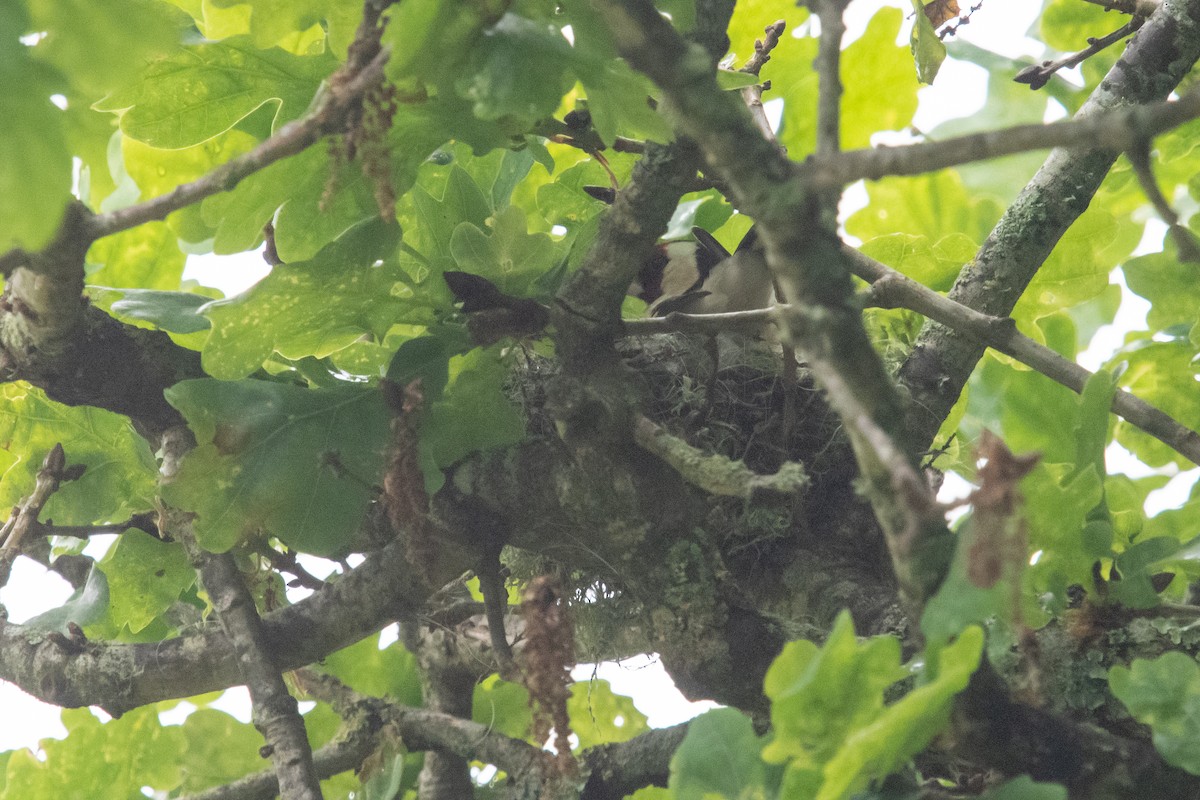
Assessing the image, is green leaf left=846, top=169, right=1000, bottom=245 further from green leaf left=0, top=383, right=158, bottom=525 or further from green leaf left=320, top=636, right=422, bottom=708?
green leaf left=0, top=383, right=158, bottom=525

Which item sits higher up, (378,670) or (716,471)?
(378,670)

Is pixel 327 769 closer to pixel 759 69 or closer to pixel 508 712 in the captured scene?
pixel 508 712

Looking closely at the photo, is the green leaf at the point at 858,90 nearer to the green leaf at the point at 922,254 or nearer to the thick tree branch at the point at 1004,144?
the green leaf at the point at 922,254

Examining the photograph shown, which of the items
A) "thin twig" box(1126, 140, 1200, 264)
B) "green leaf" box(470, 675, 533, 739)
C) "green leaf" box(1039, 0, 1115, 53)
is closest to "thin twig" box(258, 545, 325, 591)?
"green leaf" box(470, 675, 533, 739)

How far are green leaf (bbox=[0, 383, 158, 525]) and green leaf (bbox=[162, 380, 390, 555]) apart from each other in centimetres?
34

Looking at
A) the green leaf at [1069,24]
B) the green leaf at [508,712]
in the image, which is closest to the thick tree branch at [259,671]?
the green leaf at [508,712]

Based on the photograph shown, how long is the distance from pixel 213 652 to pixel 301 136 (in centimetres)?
95

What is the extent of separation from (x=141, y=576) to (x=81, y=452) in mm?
190

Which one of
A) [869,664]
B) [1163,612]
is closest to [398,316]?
[869,664]

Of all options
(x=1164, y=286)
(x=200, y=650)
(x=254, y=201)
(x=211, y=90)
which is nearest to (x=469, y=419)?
(x=254, y=201)

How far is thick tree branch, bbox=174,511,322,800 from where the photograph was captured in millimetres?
1244

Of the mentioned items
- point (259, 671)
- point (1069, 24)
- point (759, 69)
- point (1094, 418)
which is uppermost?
point (1069, 24)

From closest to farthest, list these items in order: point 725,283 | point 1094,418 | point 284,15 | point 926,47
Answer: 1. point 284,15
2. point 1094,418
3. point 926,47
4. point 725,283

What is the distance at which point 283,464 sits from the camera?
1.16 metres
